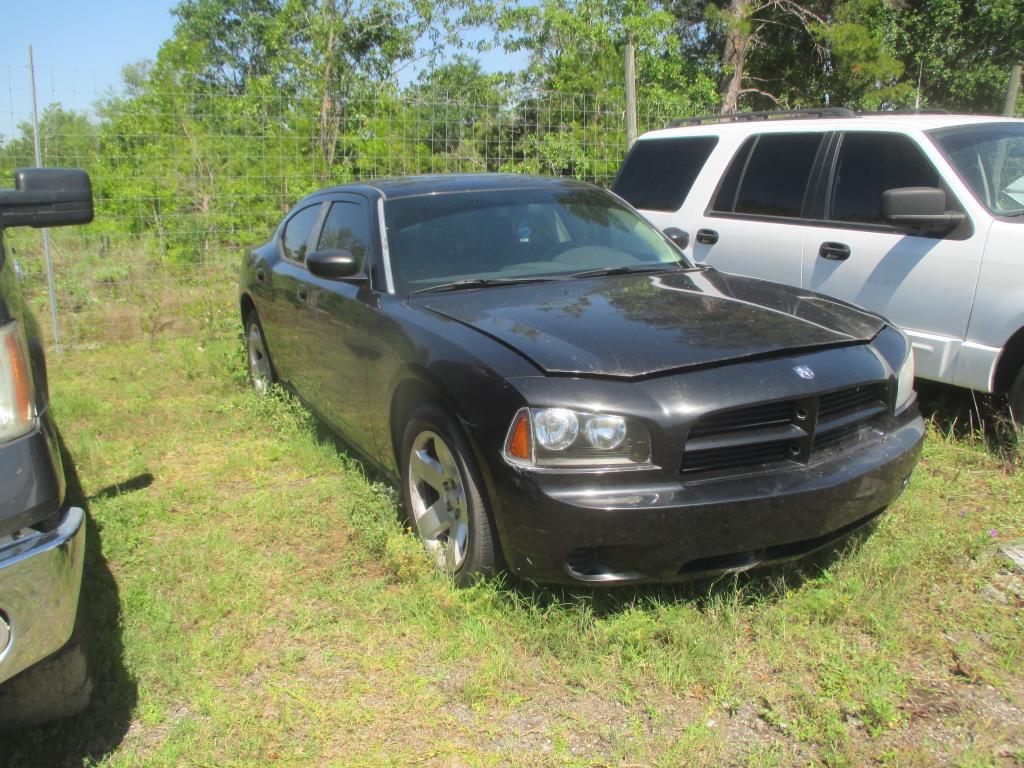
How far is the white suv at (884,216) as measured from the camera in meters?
4.48

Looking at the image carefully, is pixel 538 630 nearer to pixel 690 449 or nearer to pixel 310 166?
pixel 690 449

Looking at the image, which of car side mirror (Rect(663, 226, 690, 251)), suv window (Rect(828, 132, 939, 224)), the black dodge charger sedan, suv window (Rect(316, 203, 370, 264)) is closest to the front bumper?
the black dodge charger sedan

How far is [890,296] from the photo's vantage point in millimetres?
4926

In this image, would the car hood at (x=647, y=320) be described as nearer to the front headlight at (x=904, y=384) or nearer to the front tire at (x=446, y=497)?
the front headlight at (x=904, y=384)

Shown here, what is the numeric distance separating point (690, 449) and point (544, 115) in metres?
7.89

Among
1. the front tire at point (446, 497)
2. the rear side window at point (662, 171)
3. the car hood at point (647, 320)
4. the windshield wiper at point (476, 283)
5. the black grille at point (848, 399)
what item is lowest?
the front tire at point (446, 497)

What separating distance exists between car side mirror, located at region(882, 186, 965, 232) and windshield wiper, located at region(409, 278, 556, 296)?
202 cm

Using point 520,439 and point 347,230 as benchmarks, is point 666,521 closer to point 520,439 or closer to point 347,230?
point 520,439

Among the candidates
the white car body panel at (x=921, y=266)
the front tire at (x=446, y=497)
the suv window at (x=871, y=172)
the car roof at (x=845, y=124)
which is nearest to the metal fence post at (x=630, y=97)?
the car roof at (x=845, y=124)

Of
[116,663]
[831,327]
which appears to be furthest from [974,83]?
[116,663]

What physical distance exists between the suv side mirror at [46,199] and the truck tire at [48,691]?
1.28 m

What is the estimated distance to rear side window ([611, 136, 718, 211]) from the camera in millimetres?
6367

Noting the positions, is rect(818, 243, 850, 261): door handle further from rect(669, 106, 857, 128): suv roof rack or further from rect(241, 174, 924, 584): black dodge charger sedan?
rect(241, 174, 924, 584): black dodge charger sedan

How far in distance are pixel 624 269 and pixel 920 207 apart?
67.7 inches
